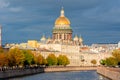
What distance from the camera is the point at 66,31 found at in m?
199

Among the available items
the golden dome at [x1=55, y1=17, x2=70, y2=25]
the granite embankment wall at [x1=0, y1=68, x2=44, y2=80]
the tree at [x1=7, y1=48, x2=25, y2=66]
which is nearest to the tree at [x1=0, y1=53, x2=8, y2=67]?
the granite embankment wall at [x1=0, y1=68, x2=44, y2=80]

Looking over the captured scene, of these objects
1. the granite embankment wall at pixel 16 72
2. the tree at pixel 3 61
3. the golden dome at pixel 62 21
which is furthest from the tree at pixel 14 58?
the golden dome at pixel 62 21

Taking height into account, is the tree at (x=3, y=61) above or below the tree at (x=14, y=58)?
below

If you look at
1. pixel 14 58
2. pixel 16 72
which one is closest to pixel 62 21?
pixel 14 58

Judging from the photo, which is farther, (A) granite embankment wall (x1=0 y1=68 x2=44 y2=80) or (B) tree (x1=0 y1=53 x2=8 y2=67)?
(B) tree (x1=0 y1=53 x2=8 y2=67)

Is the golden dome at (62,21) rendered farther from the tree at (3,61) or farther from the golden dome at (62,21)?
the tree at (3,61)

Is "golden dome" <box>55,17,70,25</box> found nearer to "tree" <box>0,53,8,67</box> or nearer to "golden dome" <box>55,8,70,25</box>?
"golden dome" <box>55,8,70,25</box>

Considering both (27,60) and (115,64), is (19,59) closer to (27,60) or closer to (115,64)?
(27,60)

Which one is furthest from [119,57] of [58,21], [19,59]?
[58,21]

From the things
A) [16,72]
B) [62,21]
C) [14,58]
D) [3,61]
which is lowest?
[16,72]

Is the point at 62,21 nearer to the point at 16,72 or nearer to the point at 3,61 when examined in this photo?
the point at 16,72

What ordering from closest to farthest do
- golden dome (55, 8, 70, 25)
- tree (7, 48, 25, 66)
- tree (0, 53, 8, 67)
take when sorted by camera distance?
tree (0, 53, 8, 67), tree (7, 48, 25, 66), golden dome (55, 8, 70, 25)

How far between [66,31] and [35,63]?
78745 millimetres

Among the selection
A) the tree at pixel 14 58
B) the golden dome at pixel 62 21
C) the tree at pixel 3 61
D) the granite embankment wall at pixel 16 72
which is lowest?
the granite embankment wall at pixel 16 72
